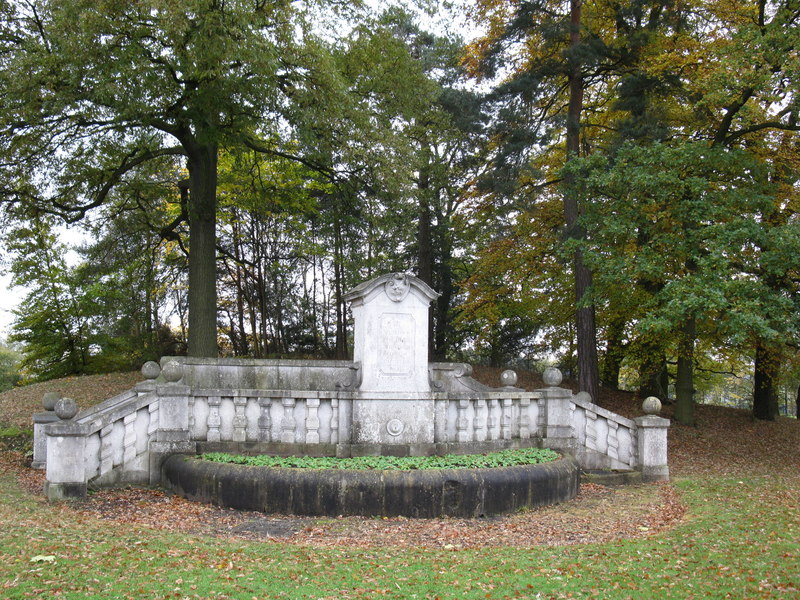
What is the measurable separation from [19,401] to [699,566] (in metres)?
16.8

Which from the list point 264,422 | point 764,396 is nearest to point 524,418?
point 264,422

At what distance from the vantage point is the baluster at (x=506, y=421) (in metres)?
10.9

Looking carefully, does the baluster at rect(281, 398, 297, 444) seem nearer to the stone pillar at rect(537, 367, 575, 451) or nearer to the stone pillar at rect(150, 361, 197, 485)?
the stone pillar at rect(150, 361, 197, 485)

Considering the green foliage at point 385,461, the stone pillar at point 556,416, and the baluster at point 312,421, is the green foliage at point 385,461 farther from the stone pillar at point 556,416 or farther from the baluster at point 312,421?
the stone pillar at point 556,416

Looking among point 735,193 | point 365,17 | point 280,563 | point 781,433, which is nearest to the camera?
point 280,563

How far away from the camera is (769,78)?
41.9 ft

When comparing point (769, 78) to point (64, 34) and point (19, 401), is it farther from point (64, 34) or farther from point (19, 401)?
point (19, 401)

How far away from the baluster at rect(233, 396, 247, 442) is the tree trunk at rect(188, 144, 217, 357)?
6.37m

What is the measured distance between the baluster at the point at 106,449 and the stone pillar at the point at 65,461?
557 millimetres

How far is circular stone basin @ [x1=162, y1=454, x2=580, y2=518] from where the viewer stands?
27.5 ft

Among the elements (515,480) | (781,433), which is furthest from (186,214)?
(781,433)

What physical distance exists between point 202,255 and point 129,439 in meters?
7.52

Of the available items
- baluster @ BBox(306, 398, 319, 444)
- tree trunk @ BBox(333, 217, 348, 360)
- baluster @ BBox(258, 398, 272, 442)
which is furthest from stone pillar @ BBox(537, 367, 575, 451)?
tree trunk @ BBox(333, 217, 348, 360)

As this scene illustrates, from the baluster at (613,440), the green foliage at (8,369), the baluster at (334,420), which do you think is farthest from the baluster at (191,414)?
the green foliage at (8,369)
